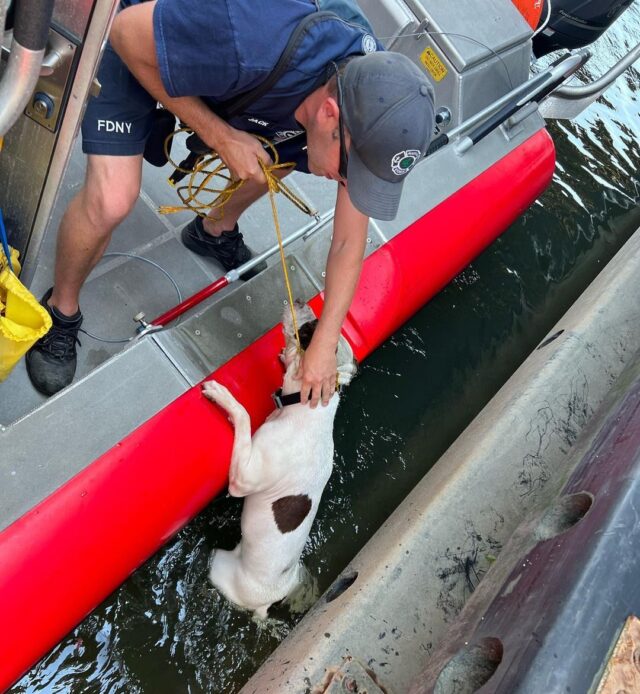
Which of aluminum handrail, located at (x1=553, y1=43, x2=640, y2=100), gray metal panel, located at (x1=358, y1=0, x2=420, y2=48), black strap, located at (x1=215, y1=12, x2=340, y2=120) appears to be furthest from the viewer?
aluminum handrail, located at (x1=553, y1=43, x2=640, y2=100)

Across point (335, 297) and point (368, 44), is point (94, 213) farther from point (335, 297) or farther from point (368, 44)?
point (368, 44)

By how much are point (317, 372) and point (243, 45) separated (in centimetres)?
135

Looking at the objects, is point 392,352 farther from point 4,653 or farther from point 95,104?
point 4,653

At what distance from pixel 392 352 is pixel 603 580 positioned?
8.23 feet

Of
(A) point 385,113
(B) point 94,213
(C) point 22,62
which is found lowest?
(A) point 385,113

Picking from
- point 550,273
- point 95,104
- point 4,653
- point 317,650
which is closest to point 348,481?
point 317,650

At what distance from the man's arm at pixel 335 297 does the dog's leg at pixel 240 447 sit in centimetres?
31

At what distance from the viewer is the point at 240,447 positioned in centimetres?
318

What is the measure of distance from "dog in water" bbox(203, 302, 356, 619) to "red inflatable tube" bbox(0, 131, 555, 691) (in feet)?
0.31

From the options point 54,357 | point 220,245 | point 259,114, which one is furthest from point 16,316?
point 220,245

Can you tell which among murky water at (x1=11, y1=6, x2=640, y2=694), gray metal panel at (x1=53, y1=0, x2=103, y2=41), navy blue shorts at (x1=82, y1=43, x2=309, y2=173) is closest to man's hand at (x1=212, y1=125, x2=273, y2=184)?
navy blue shorts at (x1=82, y1=43, x2=309, y2=173)

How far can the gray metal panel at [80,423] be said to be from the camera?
2.59 meters

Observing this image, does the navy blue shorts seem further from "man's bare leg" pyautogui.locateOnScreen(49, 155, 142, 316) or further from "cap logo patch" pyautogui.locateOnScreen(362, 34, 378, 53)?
"cap logo patch" pyautogui.locateOnScreen(362, 34, 378, 53)

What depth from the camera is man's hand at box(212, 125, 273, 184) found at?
2.66 m
